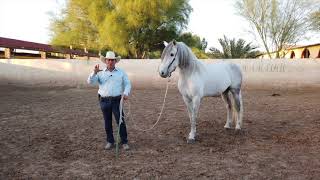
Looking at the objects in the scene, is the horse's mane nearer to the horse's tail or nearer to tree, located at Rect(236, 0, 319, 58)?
the horse's tail

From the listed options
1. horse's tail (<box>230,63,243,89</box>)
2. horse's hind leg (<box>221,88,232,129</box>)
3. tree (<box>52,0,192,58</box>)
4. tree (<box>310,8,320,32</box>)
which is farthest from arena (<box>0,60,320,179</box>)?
tree (<box>52,0,192,58</box>)

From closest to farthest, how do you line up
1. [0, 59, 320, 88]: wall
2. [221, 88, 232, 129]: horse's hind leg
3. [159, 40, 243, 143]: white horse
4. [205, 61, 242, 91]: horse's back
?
1. [159, 40, 243, 143]: white horse
2. [205, 61, 242, 91]: horse's back
3. [221, 88, 232, 129]: horse's hind leg
4. [0, 59, 320, 88]: wall

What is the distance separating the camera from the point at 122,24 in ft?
80.7

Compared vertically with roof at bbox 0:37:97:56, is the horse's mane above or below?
below

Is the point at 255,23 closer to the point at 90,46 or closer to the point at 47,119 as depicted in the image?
the point at 90,46

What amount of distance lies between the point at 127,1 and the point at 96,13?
2469 millimetres

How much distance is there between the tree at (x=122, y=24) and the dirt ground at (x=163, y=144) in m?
14.5

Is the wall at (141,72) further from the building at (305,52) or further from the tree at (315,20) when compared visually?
the building at (305,52)

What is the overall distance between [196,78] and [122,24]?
19.0 metres

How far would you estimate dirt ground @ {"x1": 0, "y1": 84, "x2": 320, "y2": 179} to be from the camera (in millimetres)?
4684

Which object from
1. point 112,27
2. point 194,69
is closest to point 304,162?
point 194,69

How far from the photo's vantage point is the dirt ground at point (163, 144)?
15.4 feet

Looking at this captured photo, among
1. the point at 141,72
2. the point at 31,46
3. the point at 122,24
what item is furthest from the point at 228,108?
the point at 31,46

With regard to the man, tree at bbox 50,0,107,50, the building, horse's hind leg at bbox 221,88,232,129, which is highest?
tree at bbox 50,0,107,50
